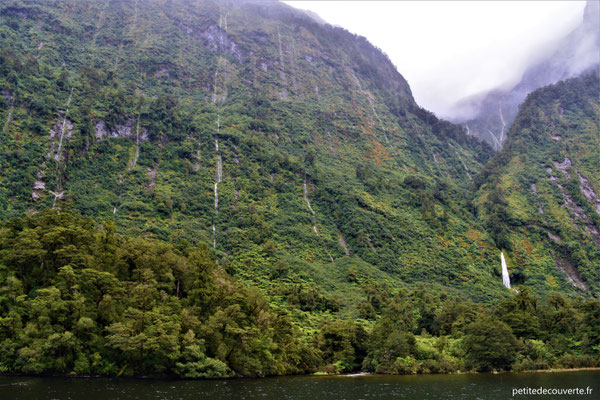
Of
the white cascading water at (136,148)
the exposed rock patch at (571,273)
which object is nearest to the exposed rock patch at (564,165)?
the exposed rock patch at (571,273)

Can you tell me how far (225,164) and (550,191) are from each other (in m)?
99.0

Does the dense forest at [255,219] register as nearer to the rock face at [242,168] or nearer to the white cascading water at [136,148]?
the rock face at [242,168]

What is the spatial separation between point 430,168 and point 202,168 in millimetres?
93812

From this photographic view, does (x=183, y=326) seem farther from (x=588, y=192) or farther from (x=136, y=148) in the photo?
(x=588, y=192)

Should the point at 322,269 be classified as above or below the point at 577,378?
above

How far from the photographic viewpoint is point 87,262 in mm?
47812

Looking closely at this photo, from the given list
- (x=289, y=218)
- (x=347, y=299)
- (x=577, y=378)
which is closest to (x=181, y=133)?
(x=289, y=218)

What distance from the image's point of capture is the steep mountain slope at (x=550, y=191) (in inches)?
4496

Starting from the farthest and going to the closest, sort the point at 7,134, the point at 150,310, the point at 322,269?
1. the point at 322,269
2. the point at 7,134
3. the point at 150,310

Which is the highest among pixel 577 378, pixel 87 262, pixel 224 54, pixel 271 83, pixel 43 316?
pixel 224 54

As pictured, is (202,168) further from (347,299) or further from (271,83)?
(271,83)

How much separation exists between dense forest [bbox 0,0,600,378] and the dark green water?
449cm

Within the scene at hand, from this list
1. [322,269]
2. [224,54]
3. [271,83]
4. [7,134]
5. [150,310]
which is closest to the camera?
[150,310]

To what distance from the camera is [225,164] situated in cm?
12069
